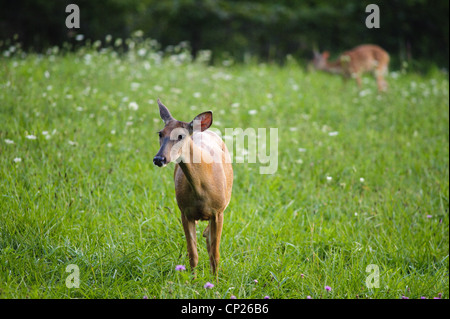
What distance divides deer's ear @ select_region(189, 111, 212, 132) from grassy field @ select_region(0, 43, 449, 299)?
107 cm

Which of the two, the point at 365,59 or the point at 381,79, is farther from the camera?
the point at 365,59

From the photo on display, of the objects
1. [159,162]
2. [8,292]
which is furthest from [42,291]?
[159,162]

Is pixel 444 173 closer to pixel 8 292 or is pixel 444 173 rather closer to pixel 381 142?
pixel 381 142

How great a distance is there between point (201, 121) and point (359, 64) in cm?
827

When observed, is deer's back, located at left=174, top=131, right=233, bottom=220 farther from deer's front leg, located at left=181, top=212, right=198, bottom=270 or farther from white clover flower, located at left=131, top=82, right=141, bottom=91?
white clover flower, located at left=131, top=82, right=141, bottom=91

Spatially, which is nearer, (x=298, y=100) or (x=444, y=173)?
(x=444, y=173)

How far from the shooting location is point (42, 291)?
331 centimetres

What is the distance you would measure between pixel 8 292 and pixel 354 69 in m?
8.74

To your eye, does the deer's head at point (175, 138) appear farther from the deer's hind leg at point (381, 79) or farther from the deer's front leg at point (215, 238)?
the deer's hind leg at point (381, 79)

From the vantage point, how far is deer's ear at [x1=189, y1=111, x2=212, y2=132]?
9.46 ft

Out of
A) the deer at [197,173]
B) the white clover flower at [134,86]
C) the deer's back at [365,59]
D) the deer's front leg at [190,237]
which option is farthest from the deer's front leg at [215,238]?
the deer's back at [365,59]

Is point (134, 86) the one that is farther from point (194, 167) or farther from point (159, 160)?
point (159, 160)

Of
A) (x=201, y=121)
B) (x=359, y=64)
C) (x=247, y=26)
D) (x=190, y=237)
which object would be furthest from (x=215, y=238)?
(x=247, y=26)

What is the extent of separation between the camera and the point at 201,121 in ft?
9.61
